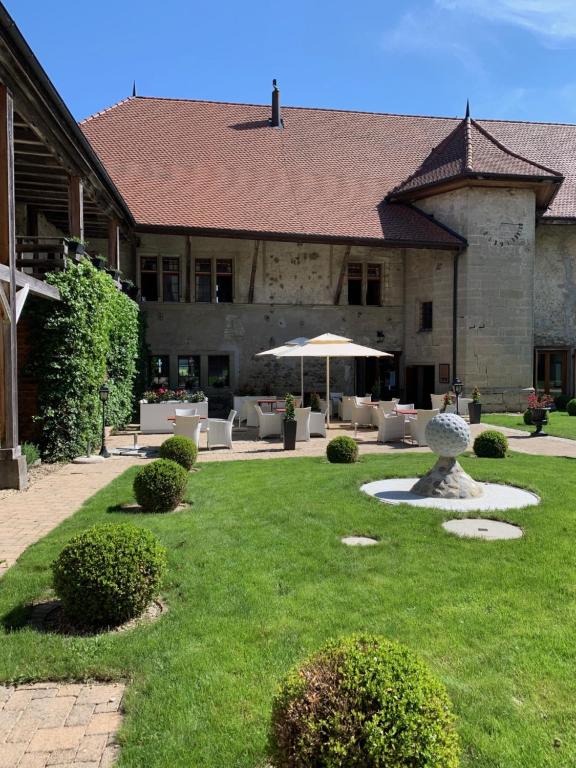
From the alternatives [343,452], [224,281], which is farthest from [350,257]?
[343,452]

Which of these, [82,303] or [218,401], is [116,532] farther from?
[218,401]

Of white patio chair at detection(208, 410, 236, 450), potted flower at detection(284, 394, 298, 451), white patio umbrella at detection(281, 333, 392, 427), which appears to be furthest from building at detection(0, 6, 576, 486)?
potted flower at detection(284, 394, 298, 451)

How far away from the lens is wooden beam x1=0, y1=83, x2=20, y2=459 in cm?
791

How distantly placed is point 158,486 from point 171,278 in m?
14.4

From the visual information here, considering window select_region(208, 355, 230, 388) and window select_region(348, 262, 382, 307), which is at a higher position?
window select_region(348, 262, 382, 307)

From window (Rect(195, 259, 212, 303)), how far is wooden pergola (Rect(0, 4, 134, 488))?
7222mm

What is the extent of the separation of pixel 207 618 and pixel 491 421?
594 inches

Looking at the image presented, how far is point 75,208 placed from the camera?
11.3 meters

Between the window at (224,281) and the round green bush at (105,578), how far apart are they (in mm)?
16759

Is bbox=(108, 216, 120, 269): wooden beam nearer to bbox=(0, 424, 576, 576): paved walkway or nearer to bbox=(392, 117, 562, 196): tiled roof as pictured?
bbox=(0, 424, 576, 576): paved walkway

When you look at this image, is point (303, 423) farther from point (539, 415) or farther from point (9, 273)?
point (9, 273)

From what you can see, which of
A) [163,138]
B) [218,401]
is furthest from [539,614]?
[163,138]

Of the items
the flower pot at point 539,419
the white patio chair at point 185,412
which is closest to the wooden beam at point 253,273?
the white patio chair at point 185,412

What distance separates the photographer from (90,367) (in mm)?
10820
